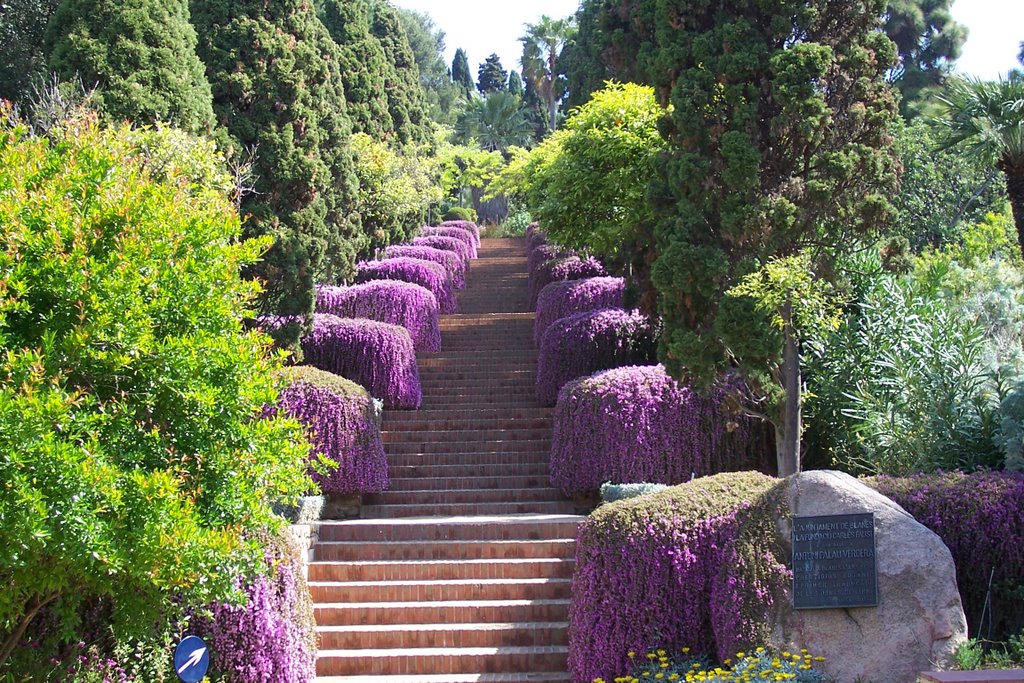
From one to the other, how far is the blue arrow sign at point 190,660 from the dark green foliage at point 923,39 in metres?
34.6

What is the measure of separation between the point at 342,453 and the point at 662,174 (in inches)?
188

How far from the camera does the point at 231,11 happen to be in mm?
17984

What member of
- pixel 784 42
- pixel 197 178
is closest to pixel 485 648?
pixel 197 178

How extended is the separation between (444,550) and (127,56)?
7.40m

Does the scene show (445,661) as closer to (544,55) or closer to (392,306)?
(392,306)

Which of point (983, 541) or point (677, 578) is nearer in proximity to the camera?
point (677, 578)

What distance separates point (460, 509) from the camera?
1419cm

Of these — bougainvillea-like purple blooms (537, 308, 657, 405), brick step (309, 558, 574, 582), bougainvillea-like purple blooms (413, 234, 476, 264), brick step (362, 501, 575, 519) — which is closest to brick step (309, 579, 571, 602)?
brick step (309, 558, 574, 582)

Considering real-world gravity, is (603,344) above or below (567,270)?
below

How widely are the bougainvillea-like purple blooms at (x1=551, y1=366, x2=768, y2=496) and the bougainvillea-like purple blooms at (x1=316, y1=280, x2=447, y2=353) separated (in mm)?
6694

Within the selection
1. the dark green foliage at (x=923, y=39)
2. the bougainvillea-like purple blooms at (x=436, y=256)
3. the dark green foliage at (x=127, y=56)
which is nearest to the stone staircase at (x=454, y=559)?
the dark green foliage at (x=127, y=56)

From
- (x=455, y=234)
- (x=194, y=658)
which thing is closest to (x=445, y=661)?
(x=194, y=658)

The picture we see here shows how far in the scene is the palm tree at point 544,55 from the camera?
183 feet

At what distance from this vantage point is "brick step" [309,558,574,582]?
38.5ft
